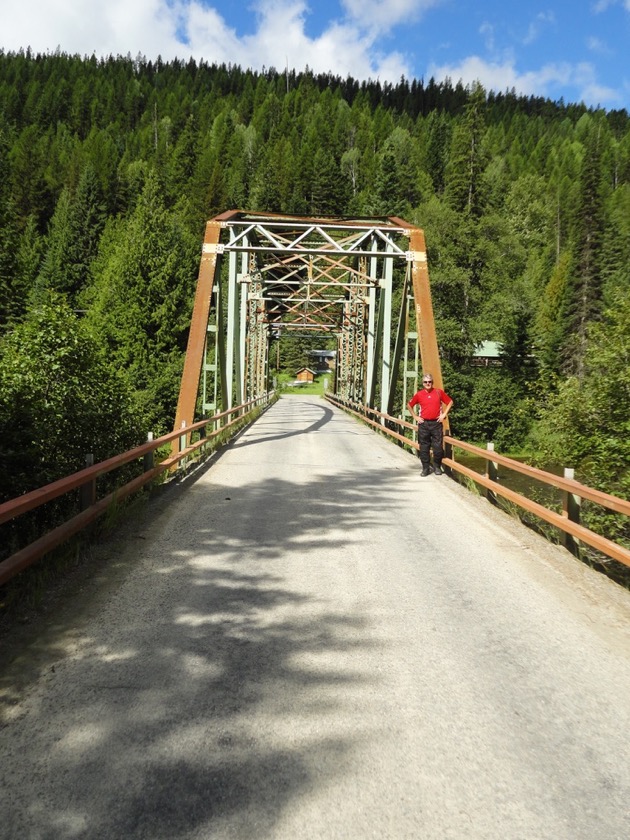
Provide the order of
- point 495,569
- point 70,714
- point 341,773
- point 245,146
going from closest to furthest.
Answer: point 341,773 → point 70,714 → point 495,569 → point 245,146

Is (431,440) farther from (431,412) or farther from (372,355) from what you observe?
(372,355)

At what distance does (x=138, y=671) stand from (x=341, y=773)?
1364 millimetres

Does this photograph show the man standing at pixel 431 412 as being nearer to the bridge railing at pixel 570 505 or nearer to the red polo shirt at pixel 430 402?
the red polo shirt at pixel 430 402

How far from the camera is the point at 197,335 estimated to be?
14008 millimetres

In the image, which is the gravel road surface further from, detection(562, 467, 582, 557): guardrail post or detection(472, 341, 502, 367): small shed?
detection(472, 341, 502, 367): small shed

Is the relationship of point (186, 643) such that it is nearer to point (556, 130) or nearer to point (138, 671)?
point (138, 671)

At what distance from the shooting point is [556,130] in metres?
113

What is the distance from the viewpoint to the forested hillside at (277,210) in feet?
38.8

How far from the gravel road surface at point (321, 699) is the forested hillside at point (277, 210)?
2773mm

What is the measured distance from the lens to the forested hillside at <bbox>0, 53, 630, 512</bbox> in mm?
11828

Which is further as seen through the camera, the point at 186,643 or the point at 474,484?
the point at 474,484

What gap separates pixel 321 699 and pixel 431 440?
8.36m

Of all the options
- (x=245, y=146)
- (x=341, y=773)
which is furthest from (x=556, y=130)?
(x=341, y=773)

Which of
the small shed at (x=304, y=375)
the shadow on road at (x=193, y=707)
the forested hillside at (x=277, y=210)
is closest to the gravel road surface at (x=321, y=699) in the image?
the shadow on road at (x=193, y=707)
